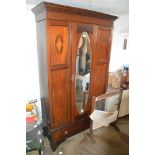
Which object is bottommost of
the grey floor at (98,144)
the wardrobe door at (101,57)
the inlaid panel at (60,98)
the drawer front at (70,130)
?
the grey floor at (98,144)

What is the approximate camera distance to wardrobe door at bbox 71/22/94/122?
2.18 metres

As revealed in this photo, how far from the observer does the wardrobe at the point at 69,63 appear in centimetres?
194

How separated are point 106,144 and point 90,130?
34 cm

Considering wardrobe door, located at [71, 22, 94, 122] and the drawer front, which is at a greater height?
wardrobe door, located at [71, 22, 94, 122]

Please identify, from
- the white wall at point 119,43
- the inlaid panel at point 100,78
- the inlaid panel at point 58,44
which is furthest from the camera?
the white wall at point 119,43

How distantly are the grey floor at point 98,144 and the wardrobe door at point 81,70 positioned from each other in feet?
1.24

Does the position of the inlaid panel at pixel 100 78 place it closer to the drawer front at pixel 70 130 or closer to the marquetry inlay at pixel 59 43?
the drawer front at pixel 70 130

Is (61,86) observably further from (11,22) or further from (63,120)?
(11,22)

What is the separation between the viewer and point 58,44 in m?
2.00

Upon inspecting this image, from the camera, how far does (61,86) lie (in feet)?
7.17

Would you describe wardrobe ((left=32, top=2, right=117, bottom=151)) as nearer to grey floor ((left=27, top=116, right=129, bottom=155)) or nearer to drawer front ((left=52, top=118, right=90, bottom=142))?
drawer front ((left=52, top=118, right=90, bottom=142))

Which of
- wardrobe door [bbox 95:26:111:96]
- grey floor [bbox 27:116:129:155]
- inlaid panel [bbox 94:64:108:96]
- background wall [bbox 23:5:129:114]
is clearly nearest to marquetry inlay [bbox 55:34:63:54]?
background wall [bbox 23:5:129:114]

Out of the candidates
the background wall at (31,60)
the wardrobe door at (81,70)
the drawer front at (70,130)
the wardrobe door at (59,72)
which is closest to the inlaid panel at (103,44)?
the wardrobe door at (81,70)
